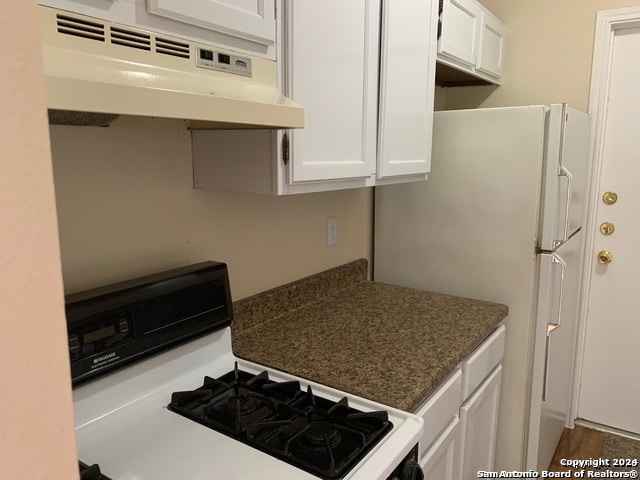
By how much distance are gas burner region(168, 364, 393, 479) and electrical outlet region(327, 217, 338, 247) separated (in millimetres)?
846

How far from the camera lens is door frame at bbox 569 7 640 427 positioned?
8.14ft

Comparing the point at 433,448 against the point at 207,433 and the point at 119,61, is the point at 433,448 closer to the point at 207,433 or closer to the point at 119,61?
the point at 207,433

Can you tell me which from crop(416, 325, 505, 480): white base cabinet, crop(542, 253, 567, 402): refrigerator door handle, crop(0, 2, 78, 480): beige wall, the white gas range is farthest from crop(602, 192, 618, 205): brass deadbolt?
crop(0, 2, 78, 480): beige wall

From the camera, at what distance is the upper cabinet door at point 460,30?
199 centimetres

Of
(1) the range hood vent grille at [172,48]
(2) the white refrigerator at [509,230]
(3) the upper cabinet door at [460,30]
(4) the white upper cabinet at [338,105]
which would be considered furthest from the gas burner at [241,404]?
(3) the upper cabinet door at [460,30]

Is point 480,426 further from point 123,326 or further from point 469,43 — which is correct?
point 469,43

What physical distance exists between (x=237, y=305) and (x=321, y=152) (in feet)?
1.88

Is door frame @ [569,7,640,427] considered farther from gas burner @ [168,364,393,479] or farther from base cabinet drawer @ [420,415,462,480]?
gas burner @ [168,364,393,479]

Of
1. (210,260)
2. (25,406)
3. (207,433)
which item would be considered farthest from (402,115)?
(25,406)

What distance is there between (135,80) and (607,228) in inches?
103

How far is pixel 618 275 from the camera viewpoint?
271 centimetres

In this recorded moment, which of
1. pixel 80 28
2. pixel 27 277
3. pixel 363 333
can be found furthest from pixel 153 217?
pixel 27 277

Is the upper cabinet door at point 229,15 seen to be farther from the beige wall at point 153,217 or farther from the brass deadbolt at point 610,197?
the brass deadbolt at point 610,197

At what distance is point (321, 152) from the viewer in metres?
1.40
